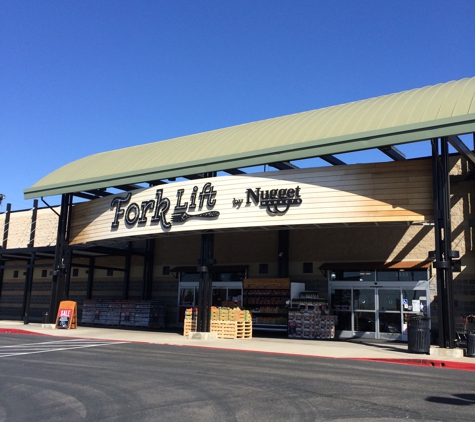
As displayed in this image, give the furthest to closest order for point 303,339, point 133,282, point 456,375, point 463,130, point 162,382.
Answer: point 133,282
point 303,339
point 463,130
point 456,375
point 162,382

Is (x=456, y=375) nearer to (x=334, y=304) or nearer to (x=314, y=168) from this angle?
(x=314, y=168)

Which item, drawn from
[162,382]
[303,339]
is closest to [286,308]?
[303,339]

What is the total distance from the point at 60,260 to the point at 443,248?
62.8 feet

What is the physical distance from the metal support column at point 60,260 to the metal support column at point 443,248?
1893cm

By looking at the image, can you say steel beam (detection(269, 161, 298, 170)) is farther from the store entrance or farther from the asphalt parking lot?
the asphalt parking lot

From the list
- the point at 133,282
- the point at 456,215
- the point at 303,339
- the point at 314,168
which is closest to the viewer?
the point at 314,168

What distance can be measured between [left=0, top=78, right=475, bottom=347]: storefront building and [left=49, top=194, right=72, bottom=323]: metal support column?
64 mm

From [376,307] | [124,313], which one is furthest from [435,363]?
[124,313]

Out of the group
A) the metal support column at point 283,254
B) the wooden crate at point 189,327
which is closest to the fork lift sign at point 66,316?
the wooden crate at point 189,327

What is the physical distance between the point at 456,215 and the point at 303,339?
842cm

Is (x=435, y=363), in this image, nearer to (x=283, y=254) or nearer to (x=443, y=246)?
(x=443, y=246)

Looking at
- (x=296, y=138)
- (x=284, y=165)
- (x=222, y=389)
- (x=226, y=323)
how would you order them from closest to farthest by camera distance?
(x=222, y=389), (x=296, y=138), (x=284, y=165), (x=226, y=323)

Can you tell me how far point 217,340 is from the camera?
2145 centimetres

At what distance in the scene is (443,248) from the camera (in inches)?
674
